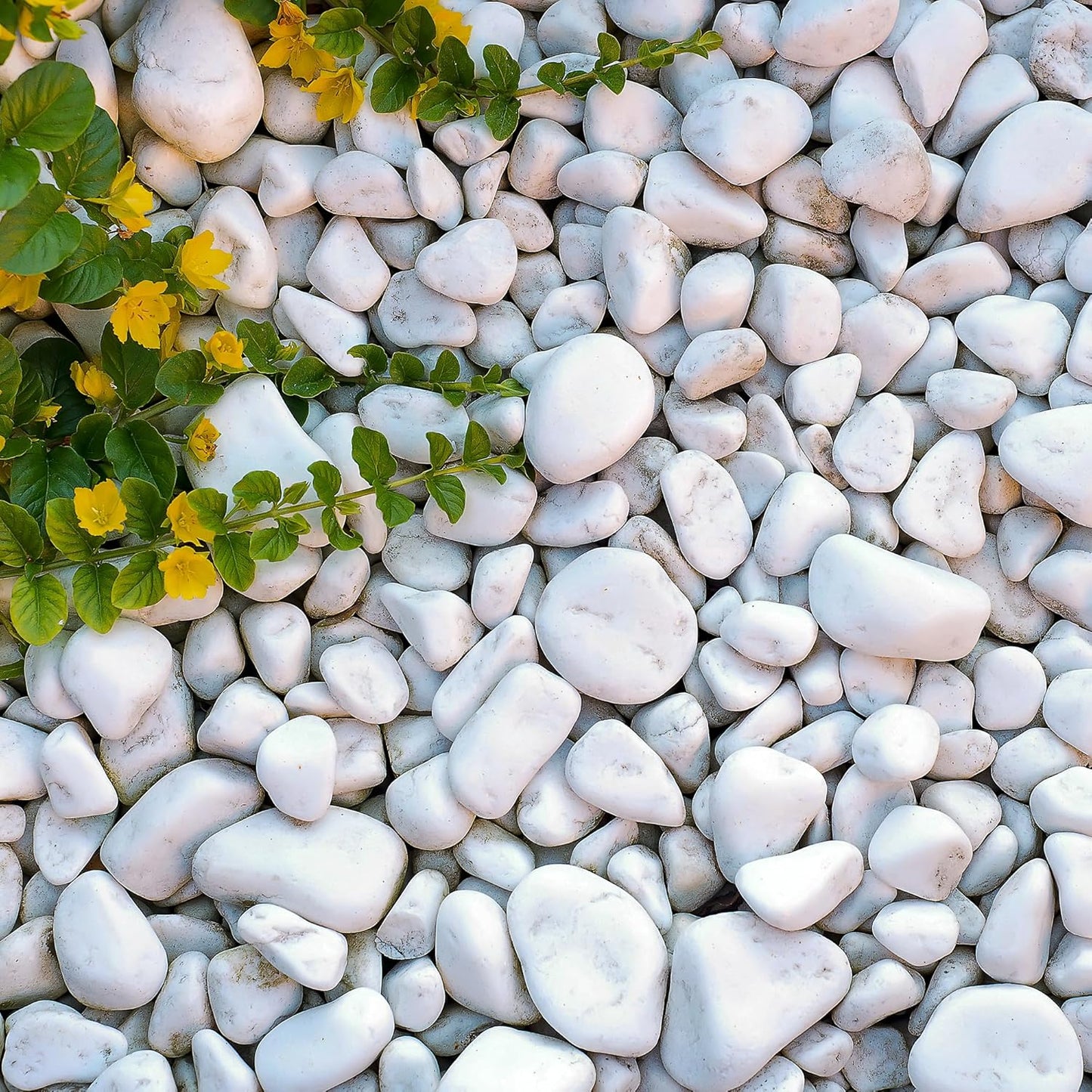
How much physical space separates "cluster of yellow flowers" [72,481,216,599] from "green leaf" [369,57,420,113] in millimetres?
379

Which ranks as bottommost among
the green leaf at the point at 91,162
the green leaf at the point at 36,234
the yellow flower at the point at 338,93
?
the green leaf at the point at 36,234

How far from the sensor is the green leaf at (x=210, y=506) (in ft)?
2.78

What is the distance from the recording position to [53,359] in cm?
95

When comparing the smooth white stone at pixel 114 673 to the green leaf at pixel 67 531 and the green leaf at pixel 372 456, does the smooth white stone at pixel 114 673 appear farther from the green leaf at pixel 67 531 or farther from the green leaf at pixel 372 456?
the green leaf at pixel 372 456

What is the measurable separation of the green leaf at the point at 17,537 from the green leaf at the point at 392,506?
27 centimetres

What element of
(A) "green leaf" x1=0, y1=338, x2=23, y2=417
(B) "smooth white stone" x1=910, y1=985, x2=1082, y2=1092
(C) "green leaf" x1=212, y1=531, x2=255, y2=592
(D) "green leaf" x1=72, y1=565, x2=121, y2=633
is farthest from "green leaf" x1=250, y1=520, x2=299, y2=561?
(B) "smooth white stone" x1=910, y1=985, x2=1082, y2=1092

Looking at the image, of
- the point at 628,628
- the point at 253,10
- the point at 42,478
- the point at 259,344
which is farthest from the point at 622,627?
the point at 253,10

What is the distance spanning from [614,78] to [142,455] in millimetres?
504

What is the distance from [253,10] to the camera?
0.90 meters

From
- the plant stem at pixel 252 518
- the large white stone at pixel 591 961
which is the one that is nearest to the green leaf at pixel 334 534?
the plant stem at pixel 252 518

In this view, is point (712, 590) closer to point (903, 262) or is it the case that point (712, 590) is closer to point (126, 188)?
point (903, 262)

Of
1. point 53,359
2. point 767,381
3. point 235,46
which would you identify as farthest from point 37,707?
point 767,381

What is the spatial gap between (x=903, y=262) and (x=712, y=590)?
340 mm

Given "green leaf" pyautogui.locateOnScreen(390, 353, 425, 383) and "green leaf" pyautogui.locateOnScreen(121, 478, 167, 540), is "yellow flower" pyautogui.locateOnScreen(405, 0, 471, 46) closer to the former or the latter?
"green leaf" pyautogui.locateOnScreen(390, 353, 425, 383)
